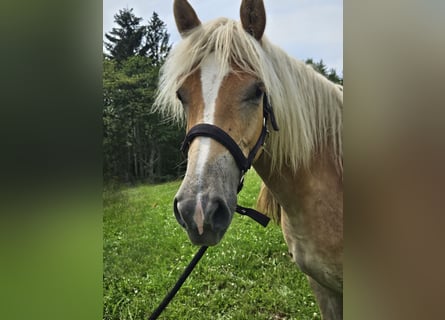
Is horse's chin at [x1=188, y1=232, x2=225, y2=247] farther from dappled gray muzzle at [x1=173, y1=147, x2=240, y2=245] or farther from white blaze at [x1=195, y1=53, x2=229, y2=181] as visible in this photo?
white blaze at [x1=195, y1=53, x2=229, y2=181]

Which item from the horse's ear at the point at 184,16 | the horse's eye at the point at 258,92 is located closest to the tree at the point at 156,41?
the horse's ear at the point at 184,16

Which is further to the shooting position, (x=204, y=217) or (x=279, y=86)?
(x=279, y=86)

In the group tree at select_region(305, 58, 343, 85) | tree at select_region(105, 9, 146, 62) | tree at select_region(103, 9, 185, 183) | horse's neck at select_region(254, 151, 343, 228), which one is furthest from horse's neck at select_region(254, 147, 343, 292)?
tree at select_region(105, 9, 146, 62)

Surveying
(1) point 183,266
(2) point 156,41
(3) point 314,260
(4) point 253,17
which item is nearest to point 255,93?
(4) point 253,17

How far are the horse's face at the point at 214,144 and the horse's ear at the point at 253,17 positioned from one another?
0.57 ft

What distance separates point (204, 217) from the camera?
2.58 ft

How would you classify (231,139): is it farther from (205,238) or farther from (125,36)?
(125,36)

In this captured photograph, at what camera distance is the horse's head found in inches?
31.4

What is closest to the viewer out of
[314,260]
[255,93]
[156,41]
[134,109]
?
[255,93]

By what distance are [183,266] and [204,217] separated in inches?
40.8

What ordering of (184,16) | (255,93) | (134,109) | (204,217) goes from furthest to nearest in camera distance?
1. (134,109)
2. (184,16)
3. (255,93)
4. (204,217)
